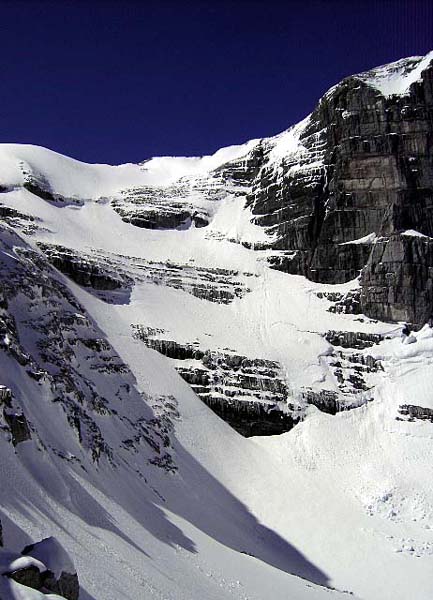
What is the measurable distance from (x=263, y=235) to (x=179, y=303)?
67.8ft

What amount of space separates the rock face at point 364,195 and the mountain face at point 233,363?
26cm

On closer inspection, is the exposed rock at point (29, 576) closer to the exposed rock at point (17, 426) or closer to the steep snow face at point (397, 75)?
the exposed rock at point (17, 426)

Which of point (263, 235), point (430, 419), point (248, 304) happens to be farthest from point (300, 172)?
point (430, 419)

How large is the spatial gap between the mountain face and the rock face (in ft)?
0.85

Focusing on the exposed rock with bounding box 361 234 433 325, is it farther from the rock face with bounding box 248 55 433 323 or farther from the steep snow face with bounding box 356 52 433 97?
the steep snow face with bounding box 356 52 433 97

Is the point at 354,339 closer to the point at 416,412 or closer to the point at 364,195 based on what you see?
the point at 416,412

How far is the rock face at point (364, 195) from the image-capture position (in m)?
74.9

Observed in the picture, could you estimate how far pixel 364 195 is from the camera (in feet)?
267

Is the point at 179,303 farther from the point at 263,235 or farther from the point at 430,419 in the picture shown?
the point at 430,419

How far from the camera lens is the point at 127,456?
43.6 m

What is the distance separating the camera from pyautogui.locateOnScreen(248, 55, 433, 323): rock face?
2950 inches

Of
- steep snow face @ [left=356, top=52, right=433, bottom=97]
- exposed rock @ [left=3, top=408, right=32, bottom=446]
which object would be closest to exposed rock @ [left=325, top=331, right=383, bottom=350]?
steep snow face @ [left=356, top=52, right=433, bottom=97]

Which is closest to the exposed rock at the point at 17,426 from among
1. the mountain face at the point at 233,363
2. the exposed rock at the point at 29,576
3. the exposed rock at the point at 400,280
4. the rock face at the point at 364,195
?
the mountain face at the point at 233,363

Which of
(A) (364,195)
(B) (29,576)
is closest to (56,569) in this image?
(B) (29,576)
